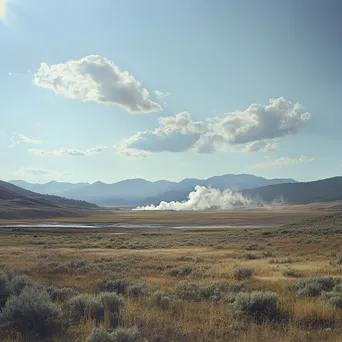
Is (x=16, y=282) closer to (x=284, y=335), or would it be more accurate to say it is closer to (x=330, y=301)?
(x=284, y=335)

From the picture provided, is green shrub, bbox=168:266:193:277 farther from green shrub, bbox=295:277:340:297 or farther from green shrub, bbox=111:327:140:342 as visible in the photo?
green shrub, bbox=111:327:140:342

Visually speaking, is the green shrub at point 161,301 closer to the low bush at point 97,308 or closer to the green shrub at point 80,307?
the low bush at point 97,308

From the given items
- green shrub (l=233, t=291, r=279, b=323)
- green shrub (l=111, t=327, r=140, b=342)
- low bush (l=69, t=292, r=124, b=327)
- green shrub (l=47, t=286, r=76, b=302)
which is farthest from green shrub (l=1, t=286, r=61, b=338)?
green shrub (l=233, t=291, r=279, b=323)

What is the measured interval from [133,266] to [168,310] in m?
12.7

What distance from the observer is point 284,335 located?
702cm

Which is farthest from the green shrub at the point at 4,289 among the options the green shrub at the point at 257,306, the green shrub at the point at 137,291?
the green shrub at the point at 257,306

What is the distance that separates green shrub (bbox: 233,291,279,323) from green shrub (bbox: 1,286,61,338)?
4.64 meters

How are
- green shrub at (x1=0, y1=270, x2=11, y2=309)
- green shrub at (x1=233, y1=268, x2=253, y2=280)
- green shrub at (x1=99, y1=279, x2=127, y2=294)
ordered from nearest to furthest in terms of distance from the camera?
green shrub at (x1=0, y1=270, x2=11, y2=309) < green shrub at (x1=99, y1=279, x2=127, y2=294) < green shrub at (x1=233, y1=268, x2=253, y2=280)

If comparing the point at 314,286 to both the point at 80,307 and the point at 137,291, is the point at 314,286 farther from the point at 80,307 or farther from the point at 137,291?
the point at 80,307

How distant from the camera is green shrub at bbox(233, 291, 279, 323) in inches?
346

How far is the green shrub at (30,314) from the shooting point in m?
7.48

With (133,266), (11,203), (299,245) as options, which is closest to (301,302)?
(133,266)

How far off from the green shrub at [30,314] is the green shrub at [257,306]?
4.64 m

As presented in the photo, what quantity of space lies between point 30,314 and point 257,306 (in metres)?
5.63
